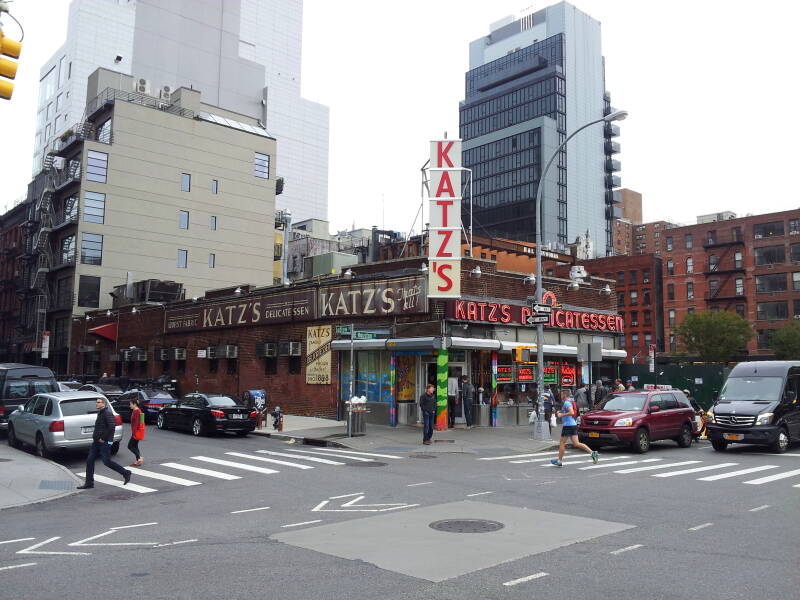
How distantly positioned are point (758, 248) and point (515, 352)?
2753 inches

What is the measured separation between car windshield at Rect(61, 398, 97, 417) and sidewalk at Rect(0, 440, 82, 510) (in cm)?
128

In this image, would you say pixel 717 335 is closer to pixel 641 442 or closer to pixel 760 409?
pixel 760 409

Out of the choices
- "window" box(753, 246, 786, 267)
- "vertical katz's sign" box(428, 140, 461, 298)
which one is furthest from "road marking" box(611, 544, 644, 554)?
"window" box(753, 246, 786, 267)

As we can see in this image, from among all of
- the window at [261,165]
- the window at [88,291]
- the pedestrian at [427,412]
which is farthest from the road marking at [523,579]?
the window at [261,165]

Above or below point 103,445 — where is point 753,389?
above

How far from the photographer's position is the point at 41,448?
17.6 m

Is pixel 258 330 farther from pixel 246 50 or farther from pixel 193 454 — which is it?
pixel 246 50

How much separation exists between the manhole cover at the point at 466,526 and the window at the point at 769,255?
84741 mm

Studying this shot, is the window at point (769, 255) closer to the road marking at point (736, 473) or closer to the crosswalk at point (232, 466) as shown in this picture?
Result: the road marking at point (736, 473)

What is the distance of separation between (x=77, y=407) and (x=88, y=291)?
38403 mm

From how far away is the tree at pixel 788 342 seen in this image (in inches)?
2741

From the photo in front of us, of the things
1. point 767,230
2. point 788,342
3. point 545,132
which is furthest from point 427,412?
point 545,132

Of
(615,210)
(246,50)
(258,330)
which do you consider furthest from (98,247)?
(615,210)

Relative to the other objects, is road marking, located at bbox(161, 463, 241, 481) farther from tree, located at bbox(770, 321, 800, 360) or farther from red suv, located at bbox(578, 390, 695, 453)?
tree, located at bbox(770, 321, 800, 360)
